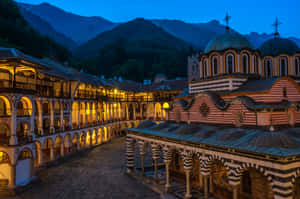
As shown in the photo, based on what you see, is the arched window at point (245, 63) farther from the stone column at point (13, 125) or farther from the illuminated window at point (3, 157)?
the illuminated window at point (3, 157)

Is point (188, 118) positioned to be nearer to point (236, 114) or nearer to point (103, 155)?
point (236, 114)

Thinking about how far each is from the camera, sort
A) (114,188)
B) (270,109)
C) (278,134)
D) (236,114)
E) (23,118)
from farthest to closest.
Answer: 1. (23,118)
2. (114,188)
3. (236,114)
4. (270,109)
5. (278,134)

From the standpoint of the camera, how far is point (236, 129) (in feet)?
55.3

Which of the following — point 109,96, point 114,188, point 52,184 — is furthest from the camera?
point 109,96

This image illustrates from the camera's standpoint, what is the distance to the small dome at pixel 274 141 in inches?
490

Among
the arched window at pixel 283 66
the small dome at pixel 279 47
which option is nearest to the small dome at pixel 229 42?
the small dome at pixel 279 47

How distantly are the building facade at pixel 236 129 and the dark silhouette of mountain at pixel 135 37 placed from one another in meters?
133

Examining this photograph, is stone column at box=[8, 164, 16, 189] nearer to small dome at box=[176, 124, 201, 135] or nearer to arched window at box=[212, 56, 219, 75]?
small dome at box=[176, 124, 201, 135]

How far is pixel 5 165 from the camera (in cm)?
2150

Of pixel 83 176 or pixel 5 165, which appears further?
pixel 83 176

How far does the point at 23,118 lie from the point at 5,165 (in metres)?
4.81

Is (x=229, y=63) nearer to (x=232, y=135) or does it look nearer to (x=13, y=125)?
(x=232, y=135)

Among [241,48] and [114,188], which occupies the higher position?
[241,48]

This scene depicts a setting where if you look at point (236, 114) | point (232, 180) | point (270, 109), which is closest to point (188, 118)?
point (236, 114)
